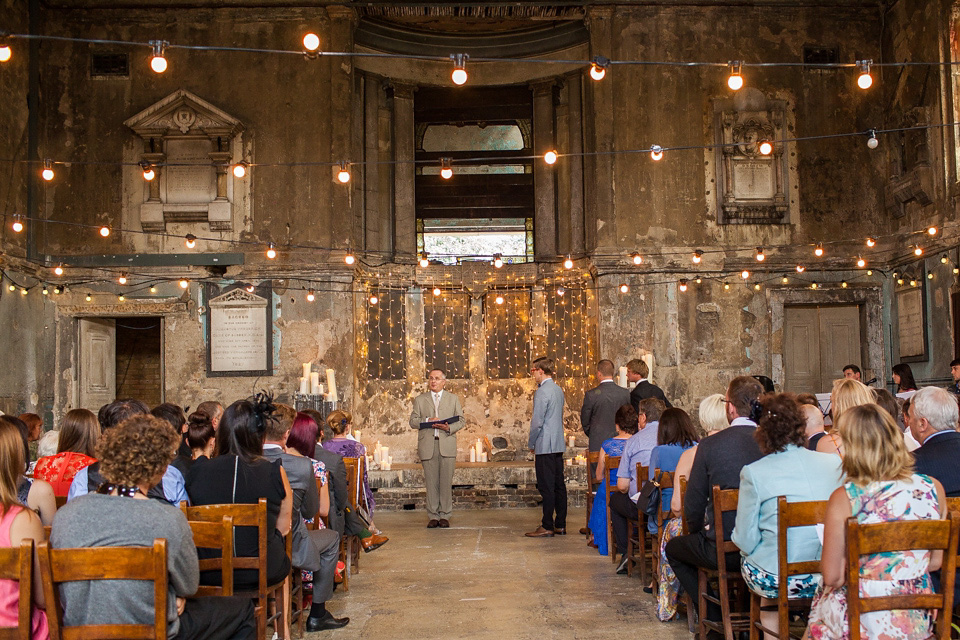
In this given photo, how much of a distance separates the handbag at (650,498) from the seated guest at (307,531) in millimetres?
1831

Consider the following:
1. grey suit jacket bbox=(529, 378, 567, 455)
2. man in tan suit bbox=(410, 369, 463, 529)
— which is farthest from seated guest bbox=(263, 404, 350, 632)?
man in tan suit bbox=(410, 369, 463, 529)

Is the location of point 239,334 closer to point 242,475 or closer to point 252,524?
point 242,475

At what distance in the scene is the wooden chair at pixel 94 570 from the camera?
272 centimetres

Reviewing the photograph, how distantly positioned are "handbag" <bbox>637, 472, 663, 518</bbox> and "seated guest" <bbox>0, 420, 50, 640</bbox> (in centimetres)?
337

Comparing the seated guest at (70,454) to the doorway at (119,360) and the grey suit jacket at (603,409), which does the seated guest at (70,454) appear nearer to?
the grey suit jacket at (603,409)

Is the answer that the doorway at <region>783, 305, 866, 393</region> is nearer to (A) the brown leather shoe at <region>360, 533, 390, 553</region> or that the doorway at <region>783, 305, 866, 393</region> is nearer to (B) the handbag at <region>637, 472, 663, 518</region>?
(A) the brown leather shoe at <region>360, 533, 390, 553</region>

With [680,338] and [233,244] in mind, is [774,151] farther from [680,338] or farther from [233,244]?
[233,244]

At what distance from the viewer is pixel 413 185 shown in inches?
513

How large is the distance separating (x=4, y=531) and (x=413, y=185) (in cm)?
1046

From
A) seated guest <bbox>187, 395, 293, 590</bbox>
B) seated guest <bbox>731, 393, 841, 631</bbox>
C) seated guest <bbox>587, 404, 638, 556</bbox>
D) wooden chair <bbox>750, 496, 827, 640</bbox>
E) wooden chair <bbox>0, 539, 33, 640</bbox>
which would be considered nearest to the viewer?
wooden chair <bbox>0, 539, 33, 640</bbox>

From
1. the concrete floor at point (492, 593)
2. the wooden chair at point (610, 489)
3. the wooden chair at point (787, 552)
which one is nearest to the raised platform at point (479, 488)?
the concrete floor at point (492, 593)

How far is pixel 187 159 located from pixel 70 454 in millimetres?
7787

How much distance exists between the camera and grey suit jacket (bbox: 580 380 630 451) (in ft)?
26.5

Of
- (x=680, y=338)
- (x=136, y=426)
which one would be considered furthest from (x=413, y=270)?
(x=136, y=426)
